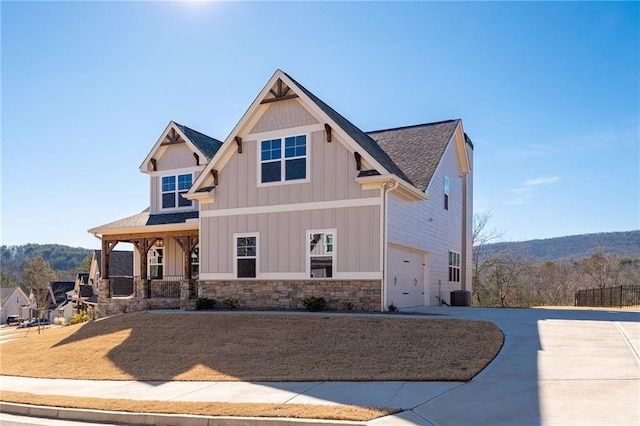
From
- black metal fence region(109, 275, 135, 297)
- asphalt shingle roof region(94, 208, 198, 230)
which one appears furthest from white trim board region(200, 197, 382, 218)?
black metal fence region(109, 275, 135, 297)

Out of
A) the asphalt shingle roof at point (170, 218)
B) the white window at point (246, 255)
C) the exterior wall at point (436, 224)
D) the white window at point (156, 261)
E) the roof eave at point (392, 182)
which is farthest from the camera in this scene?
the white window at point (156, 261)

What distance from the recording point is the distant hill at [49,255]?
11794 centimetres

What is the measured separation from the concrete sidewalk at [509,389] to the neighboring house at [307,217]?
594 cm

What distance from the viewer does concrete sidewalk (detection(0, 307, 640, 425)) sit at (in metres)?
6.90

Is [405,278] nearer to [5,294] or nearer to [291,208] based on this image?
[291,208]

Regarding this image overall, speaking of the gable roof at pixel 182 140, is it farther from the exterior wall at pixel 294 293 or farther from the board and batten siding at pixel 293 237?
the exterior wall at pixel 294 293

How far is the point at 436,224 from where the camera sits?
72.9ft

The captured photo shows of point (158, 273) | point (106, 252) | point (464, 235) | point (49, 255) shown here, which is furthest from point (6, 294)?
point (464, 235)

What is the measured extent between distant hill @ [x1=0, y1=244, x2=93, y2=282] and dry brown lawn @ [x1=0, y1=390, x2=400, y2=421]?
11493cm

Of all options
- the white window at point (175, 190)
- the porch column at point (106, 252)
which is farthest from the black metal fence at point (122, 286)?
the white window at point (175, 190)

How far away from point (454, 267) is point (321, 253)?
1011 cm

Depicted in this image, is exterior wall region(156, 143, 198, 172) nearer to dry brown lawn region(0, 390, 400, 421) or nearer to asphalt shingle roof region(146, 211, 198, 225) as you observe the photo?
asphalt shingle roof region(146, 211, 198, 225)

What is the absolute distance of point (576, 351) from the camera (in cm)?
1050

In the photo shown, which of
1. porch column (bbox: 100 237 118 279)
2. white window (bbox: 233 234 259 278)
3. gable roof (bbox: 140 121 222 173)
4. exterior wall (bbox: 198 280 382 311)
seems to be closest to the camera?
exterior wall (bbox: 198 280 382 311)
